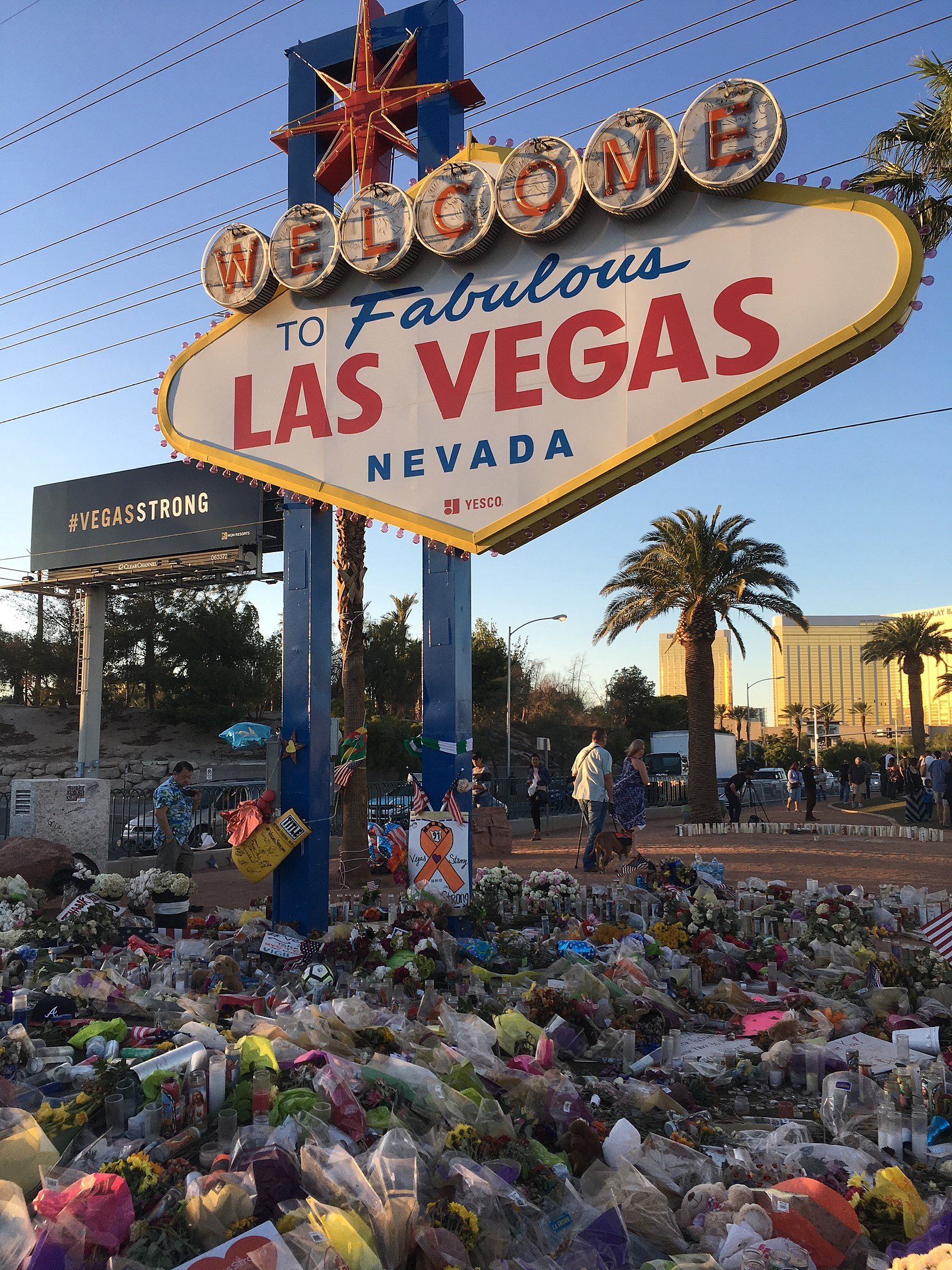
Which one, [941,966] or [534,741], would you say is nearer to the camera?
[941,966]

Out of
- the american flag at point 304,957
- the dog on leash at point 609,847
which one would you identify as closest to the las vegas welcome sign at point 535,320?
the american flag at point 304,957

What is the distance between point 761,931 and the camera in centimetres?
812

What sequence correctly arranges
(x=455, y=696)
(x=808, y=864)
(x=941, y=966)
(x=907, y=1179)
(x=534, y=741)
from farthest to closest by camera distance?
(x=534, y=741)
(x=808, y=864)
(x=455, y=696)
(x=941, y=966)
(x=907, y=1179)

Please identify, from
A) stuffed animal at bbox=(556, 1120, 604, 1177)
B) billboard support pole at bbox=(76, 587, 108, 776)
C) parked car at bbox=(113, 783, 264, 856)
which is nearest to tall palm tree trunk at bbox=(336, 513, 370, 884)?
parked car at bbox=(113, 783, 264, 856)

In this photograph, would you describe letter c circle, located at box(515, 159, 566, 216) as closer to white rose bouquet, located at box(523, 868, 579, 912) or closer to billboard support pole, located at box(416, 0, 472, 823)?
billboard support pole, located at box(416, 0, 472, 823)

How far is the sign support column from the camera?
332 inches

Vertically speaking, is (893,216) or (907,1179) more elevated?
(893,216)

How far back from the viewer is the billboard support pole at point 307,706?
8.45 metres

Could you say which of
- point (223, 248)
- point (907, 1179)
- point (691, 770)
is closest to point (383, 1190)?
point (907, 1179)

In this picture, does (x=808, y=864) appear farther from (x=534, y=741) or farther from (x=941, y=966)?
(x=534, y=741)

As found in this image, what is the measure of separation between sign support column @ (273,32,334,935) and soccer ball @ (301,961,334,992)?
1917 millimetres

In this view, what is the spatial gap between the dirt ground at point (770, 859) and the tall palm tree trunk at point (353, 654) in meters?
1.41

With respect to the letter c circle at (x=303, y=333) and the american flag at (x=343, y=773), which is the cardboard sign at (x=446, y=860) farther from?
the letter c circle at (x=303, y=333)

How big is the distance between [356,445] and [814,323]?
3.96 metres
